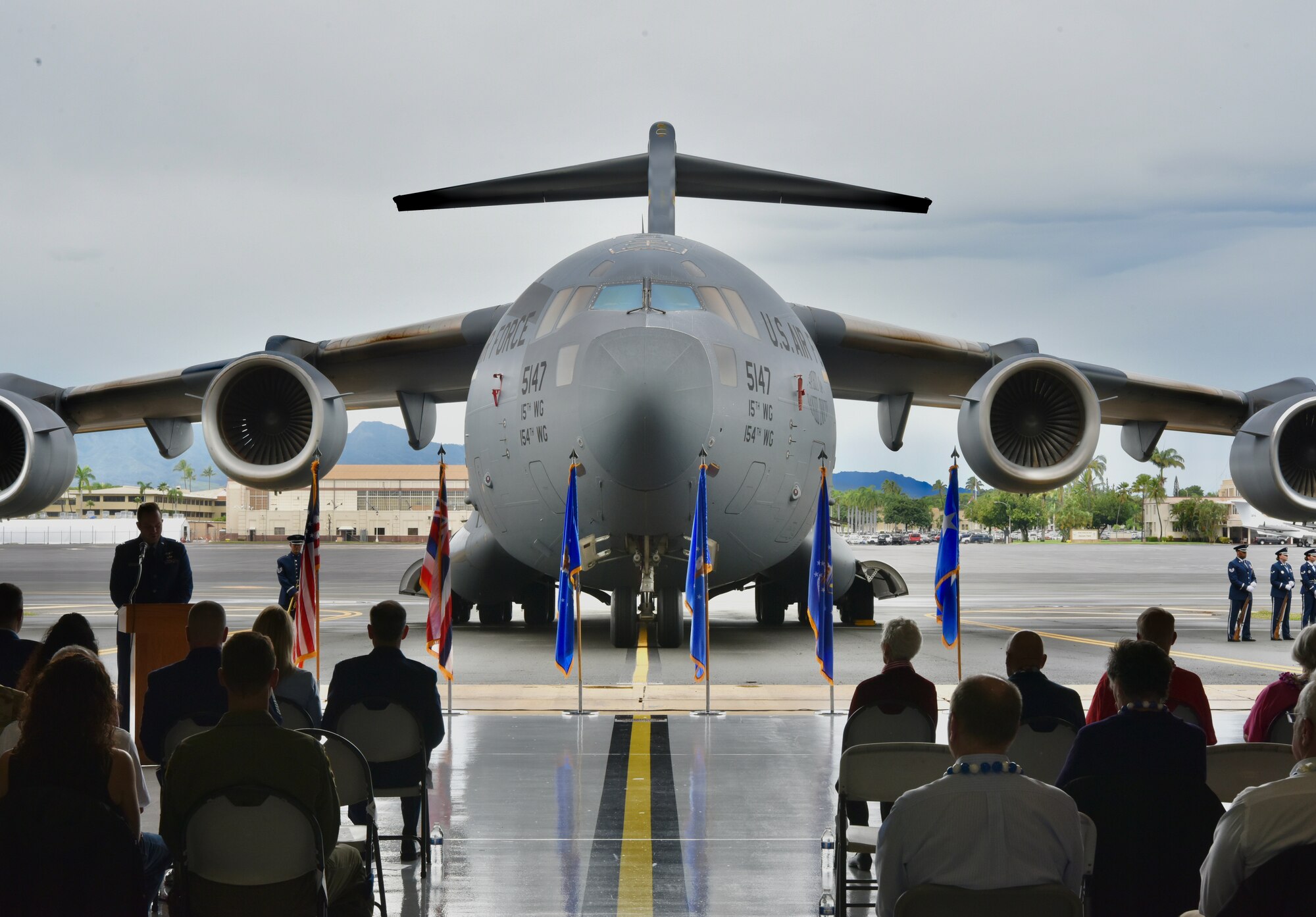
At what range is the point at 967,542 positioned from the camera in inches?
4867

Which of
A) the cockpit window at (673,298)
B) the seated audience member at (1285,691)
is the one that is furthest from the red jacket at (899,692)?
the cockpit window at (673,298)

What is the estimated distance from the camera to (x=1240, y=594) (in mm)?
16188

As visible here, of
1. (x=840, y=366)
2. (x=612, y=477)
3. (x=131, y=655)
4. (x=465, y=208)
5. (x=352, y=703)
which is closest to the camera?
(x=352, y=703)

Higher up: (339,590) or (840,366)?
(840,366)

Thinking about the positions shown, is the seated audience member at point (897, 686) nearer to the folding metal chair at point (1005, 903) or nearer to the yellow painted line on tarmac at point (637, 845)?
the yellow painted line on tarmac at point (637, 845)

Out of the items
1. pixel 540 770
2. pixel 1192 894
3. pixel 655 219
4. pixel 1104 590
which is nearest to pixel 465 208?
pixel 655 219

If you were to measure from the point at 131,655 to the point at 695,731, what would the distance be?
12.4ft

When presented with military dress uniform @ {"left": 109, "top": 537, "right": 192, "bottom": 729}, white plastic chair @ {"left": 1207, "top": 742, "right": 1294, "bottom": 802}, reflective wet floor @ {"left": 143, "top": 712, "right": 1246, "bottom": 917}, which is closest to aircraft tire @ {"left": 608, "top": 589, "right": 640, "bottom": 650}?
reflective wet floor @ {"left": 143, "top": 712, "right": 1246, "bottom": 917}

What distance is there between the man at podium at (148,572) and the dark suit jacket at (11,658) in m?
2.08

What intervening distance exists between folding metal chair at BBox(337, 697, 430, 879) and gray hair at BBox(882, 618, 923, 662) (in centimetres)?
205

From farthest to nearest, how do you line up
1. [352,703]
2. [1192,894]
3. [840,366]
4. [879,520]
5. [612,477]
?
[879,520] < [840,366] < [612,477] < [352,703] < [1192,894]

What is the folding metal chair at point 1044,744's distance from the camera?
459 centimetres

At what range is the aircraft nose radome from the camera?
34.6 ft

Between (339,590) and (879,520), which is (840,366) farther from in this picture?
(879,520)
